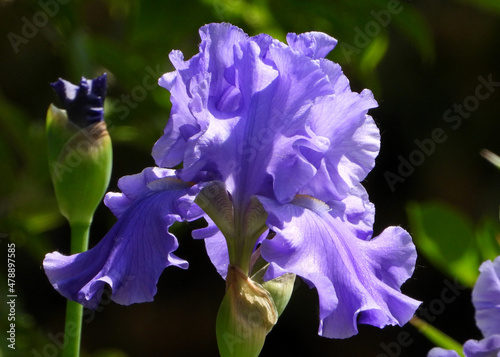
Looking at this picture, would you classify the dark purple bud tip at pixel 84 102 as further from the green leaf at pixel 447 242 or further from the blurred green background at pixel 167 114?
the green leaf at pixel 447 242

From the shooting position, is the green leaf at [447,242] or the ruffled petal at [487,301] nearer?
the ruffled petal at [487,301]

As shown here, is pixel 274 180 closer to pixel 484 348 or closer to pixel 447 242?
pixel 484 348

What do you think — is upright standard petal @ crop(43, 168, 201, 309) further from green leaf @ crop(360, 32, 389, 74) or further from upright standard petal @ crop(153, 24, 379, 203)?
green leaf @ crop(360, 32, 389, 74)

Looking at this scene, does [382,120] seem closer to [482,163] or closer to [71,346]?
[482,163]

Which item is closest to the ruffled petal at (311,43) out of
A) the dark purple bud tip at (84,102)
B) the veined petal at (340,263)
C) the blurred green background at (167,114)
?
the veined petal at (340,263)

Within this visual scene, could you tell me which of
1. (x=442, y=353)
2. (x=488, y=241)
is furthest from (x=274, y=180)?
(x=488, y=241)
